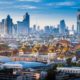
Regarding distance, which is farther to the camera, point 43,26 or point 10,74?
point 43,26

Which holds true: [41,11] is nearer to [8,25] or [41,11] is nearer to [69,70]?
[8,25]

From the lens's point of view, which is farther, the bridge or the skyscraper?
the skyscraper

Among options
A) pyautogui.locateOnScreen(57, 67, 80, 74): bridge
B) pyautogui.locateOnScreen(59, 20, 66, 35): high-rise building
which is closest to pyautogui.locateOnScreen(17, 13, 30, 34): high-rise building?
pyautogui.locateOnScreen(59, 20, 66, 35): high-rise building

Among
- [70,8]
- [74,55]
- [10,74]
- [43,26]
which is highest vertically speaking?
[70,8]

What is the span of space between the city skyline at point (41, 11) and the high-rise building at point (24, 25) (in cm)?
4

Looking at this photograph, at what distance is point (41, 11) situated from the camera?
3.28 metres

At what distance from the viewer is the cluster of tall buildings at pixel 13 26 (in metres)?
3.23

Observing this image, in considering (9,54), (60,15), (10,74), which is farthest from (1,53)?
(60,15)

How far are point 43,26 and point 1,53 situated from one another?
59cm

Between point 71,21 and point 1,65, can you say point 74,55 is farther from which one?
point 1,65

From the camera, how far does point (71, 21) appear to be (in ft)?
10.7

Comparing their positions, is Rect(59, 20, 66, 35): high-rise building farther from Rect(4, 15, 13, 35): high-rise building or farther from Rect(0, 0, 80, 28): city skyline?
Rect(4, 15, 13, 35): high-rise building

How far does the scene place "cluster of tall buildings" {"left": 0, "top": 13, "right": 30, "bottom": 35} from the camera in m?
3.23

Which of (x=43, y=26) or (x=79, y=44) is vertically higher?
(x=43, y=26)
